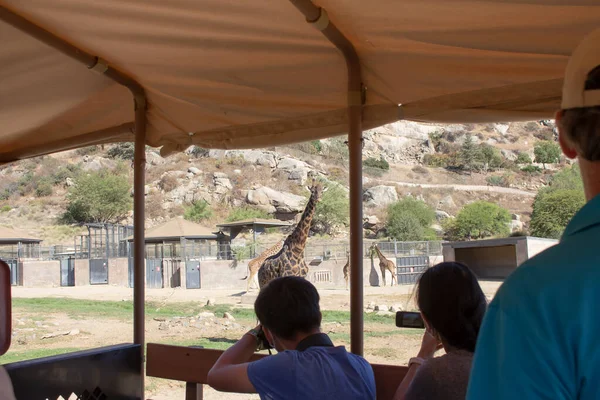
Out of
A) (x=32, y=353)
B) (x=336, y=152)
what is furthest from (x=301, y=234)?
(x=336, y=152)

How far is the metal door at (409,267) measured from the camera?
70.0 ft

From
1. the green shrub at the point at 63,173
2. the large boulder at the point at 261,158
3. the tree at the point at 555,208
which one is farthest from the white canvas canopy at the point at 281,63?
the green shrub at the point at 63,173

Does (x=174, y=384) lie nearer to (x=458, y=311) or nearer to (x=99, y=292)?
(x=458, y=311)

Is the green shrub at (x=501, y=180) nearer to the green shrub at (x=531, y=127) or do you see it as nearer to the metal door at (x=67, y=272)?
the green shrub at (x=531, y=127)

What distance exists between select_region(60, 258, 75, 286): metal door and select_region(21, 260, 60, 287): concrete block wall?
27cm

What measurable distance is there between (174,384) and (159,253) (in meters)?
18.7

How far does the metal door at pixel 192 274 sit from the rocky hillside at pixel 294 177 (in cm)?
1208

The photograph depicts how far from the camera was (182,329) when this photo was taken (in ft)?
46.1

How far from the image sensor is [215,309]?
1664 cm

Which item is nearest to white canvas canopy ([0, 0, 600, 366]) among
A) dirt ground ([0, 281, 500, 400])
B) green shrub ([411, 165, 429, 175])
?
dirt ground ([0, 281, 500, 400])

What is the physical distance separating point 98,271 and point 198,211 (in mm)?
11233

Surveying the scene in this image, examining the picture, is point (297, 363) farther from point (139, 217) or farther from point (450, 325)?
point (139, 217)

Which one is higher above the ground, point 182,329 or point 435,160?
point 435,160

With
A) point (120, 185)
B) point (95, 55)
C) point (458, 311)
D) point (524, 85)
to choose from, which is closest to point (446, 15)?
point (524, 85)
